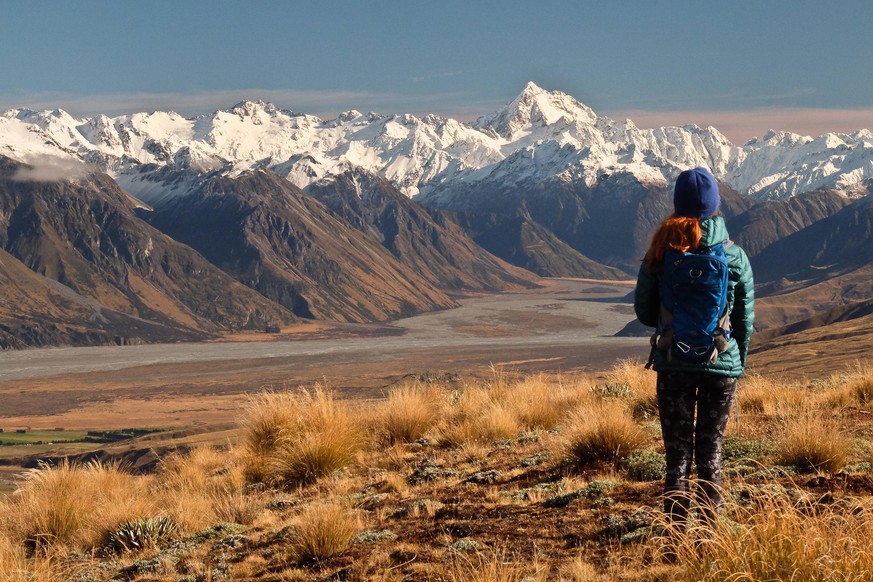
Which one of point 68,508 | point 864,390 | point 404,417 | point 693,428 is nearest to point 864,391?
point 864,390

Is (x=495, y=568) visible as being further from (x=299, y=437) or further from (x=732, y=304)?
(x=299, y=437)

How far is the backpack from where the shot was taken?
8.49 metres

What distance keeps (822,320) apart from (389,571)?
206029 mm

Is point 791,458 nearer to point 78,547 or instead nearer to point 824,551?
point 824,551

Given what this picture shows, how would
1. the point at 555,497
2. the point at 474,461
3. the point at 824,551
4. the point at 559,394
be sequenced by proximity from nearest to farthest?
the point at 824,551
the point at 555,497
the point at 474,461
the point at 559,394

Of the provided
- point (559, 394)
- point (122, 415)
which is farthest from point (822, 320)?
point (559, 394)

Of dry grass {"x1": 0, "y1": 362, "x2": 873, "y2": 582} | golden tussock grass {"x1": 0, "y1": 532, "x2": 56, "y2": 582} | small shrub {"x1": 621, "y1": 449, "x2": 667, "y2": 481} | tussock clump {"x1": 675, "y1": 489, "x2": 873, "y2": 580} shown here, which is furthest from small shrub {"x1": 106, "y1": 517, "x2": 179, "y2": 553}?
tussock clump {"x1": 675, "y1": 489, "x2": 873, "y2": 580}

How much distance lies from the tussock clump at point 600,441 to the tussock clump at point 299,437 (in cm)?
359

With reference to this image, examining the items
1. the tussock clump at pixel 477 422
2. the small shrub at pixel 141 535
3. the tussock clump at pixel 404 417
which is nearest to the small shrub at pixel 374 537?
the small shrub at pixel 141 535

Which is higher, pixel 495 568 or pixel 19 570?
pixel 495 568

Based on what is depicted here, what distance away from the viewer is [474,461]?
14062 mm

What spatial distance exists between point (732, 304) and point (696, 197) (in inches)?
39.7

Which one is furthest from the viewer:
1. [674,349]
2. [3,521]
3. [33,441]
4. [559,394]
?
[33,441]

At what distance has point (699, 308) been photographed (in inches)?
337
